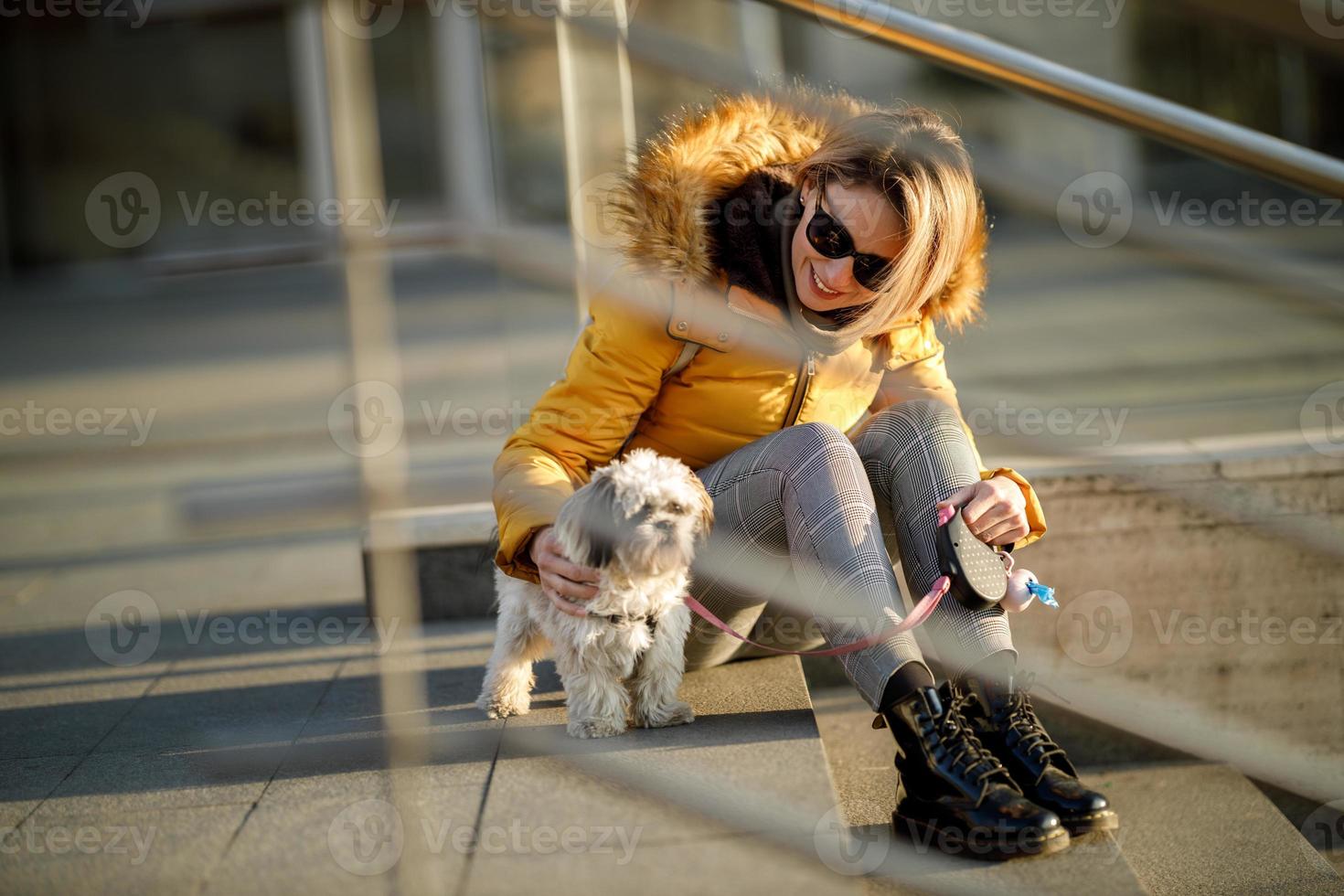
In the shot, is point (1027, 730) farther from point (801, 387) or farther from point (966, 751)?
point (801, 387)

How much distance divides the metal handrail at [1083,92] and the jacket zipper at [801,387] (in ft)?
2.05

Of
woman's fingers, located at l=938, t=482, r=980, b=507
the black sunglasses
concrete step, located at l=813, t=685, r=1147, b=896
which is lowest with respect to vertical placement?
concrete step, located at l=813, t=685, r=1147, b=896

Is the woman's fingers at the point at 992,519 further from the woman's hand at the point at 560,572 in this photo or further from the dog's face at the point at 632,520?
the woman's hand at the point at 560,572

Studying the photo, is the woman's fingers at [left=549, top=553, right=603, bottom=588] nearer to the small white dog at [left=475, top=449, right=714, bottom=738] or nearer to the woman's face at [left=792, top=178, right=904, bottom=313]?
the small white dog at [left=475, top=449, right=714, bottom=738]

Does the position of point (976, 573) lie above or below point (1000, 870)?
above

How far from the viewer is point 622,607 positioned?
2.17 m

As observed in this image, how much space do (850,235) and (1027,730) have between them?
0.94 metres

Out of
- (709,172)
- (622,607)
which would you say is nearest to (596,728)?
(622,607)

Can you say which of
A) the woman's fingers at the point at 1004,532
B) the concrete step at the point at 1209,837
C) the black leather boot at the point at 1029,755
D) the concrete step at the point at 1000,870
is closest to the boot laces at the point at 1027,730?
the black leather boot at the point at 1029,755

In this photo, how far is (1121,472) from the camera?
2938 millimetres

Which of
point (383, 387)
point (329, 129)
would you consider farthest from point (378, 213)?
point (383, 387)

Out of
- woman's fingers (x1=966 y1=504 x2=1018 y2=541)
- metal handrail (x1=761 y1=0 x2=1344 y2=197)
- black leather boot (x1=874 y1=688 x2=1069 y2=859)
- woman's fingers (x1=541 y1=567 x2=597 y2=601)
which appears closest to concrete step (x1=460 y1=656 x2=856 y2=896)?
black leather boot (x1=874 y1=688 x2=1069 y2=859)

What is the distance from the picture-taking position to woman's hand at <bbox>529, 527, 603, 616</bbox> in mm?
2113

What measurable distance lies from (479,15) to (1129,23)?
47.9 ft
